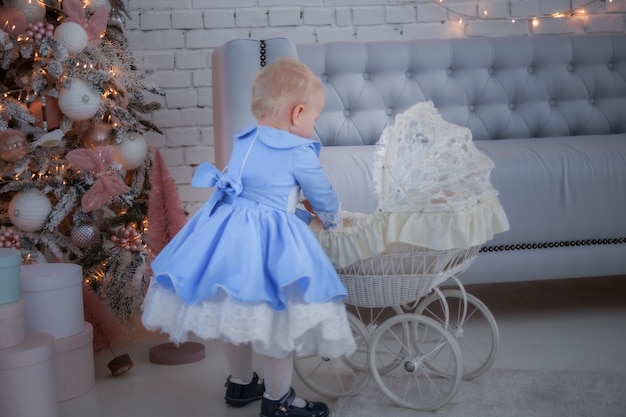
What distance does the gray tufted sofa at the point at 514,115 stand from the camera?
2.50m

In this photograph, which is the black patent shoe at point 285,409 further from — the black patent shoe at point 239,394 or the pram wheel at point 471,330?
the pram wheel at point 471,330

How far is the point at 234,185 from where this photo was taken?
69.2 inches

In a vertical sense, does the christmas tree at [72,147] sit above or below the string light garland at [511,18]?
below

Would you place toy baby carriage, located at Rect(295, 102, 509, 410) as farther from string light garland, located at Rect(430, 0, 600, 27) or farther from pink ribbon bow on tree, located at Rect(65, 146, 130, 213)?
string light garland, located at Rect(430, 0, 600, 27)

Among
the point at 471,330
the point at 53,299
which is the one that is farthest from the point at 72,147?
the point at 471,330

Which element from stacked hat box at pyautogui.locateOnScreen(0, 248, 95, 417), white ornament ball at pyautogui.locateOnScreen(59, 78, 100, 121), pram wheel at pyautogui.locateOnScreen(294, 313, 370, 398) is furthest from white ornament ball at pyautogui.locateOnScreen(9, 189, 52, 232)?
pram wheel at pyautogui.locateOnScreen(294, 313, 370, 398)

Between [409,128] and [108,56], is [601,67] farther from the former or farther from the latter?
[108,56]

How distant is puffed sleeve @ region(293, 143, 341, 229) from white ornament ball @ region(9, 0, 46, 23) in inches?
49.0

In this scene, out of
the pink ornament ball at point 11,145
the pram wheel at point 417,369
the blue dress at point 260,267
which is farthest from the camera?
the pink ornament ball at point 11,145

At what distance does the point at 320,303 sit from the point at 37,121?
4.47 ft

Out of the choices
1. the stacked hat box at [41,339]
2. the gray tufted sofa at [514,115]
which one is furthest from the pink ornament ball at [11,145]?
the gray tufted sofa at [514,115]

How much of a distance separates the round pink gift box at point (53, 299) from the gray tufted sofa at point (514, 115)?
70 cm

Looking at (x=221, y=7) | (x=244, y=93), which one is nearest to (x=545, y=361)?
(x=244, y=93)

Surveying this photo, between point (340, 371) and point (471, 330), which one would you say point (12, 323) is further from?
point (471, 330)
